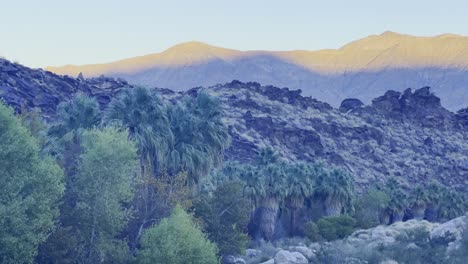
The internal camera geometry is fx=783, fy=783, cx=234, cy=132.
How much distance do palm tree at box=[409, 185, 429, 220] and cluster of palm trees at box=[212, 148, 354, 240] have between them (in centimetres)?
1225

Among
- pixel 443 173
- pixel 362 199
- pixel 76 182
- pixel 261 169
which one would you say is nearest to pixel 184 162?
pixel 76 182

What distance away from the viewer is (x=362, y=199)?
6944 centimetres

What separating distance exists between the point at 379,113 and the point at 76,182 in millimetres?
100235

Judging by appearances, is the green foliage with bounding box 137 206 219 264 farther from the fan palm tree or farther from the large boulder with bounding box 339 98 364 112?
→ the large boulder with bounding box 339 98 364 112

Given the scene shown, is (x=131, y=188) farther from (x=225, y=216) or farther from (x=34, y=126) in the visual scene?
(x=34, y=126)

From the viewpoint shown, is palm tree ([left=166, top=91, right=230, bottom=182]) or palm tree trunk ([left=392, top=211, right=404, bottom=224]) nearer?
palm tree ([left=166, top=91, right=230, bottom=182])

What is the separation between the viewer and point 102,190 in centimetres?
3022

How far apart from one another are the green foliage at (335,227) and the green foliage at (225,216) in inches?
681

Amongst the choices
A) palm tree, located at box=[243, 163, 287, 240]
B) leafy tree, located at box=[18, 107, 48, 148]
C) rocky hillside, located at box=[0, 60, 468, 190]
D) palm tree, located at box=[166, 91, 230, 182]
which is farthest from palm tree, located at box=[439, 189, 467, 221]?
leafy tree, located at box=[18, 107, 48, 148]

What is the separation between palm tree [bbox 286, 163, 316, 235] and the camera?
56.0 m

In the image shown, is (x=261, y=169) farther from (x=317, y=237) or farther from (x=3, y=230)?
(x=3, y=230)

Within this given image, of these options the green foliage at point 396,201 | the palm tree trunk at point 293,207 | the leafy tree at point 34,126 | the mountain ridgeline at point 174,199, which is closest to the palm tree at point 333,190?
the mountain ridgeline at point 174,199

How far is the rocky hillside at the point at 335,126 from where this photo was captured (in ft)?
299

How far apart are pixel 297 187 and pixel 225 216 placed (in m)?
17.8
